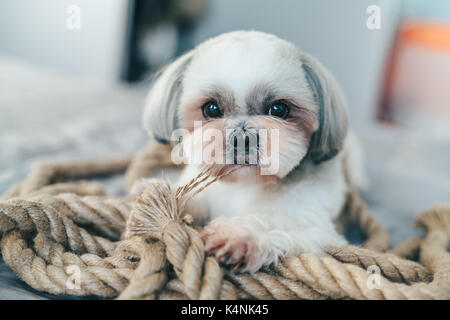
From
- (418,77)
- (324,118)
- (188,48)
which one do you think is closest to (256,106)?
(324,118)

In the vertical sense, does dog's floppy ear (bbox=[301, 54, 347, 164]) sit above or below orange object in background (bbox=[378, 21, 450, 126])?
above

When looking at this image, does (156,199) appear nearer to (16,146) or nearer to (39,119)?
(16,146)

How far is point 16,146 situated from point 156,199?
1.41 metres

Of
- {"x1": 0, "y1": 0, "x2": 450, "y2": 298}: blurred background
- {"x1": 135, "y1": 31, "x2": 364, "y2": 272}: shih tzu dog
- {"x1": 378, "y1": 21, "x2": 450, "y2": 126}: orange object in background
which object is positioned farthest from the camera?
{"x1": 378, "y1": 21, "x2": 450, "y2": 126}: orange object in background

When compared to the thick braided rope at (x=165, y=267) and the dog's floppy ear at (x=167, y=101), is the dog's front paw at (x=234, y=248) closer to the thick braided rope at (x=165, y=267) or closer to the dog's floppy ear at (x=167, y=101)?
the thick braided rope at (x=165, y=267)

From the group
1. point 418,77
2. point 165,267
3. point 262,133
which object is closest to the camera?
point 165,267

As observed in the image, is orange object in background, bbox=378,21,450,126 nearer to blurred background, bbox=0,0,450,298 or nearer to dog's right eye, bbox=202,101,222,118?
blurred background, bbox=0,0,450,298

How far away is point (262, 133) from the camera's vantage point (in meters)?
0.97

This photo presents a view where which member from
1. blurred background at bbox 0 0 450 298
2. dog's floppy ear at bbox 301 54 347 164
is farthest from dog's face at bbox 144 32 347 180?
blurred background at bbox 0 0 450 298

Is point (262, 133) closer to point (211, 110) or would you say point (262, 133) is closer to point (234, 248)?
point (211, 110)

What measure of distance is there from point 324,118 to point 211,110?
1.06ft

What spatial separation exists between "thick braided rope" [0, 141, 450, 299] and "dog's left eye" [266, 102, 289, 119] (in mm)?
376

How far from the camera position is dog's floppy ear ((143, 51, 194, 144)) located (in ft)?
3.83

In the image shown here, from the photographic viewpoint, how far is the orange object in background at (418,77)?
5273 mm
